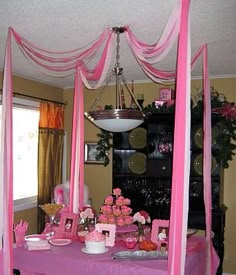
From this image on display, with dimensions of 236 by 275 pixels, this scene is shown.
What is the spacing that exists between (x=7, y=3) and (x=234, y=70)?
9.08ft

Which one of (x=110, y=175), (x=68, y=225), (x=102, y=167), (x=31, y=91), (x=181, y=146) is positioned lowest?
(x=68, y=225)

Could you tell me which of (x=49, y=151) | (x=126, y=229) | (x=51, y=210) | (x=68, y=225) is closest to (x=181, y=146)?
(x=126, y=229)

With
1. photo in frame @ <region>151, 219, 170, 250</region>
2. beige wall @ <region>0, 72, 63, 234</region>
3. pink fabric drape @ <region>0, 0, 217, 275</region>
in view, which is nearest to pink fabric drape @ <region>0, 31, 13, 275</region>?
→ pink fabric drape @ <region>0, 0, 217, 275</region>

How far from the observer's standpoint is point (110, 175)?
16.9ft

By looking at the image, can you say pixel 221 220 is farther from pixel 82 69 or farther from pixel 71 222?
pixel 82 69

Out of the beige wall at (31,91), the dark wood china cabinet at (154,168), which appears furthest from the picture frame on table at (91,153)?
the beige wall at (31,91)

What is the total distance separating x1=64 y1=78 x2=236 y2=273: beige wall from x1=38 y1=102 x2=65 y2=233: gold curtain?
385mm

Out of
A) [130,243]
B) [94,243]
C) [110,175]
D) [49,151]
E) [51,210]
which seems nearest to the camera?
[94,243]

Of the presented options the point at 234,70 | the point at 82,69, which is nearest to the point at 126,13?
the point at 82,69

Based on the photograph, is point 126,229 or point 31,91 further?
point 31,91

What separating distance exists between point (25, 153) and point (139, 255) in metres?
2.64

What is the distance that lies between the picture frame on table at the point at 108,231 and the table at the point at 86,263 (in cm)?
6

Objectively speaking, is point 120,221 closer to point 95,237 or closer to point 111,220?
point 111,220

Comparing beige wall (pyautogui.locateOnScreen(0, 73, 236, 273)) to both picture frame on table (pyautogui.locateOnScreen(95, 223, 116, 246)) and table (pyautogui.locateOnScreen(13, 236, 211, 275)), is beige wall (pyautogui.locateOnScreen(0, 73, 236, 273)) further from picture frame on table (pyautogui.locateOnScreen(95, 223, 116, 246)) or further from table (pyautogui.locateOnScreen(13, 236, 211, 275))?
picture frame on table (pyautogui.locateOnScreen(95, 223, 116, 246))
